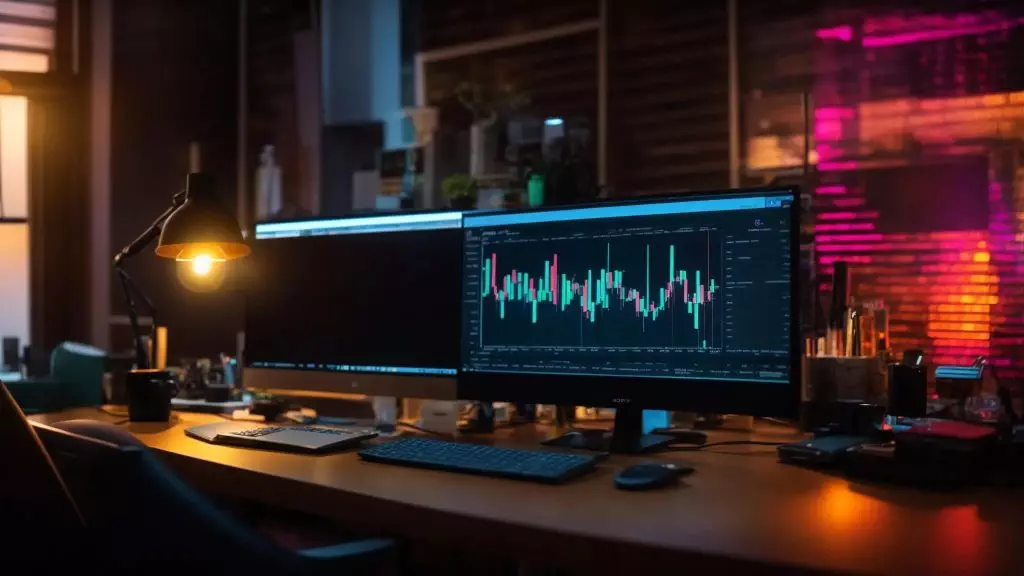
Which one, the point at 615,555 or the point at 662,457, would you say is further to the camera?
the point at 662,457

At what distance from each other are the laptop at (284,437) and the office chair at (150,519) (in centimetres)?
56

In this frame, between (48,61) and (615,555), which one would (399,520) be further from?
(48,61)

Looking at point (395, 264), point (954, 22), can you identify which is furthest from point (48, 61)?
point (954, 22)

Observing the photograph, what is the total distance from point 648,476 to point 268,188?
7.01 feet

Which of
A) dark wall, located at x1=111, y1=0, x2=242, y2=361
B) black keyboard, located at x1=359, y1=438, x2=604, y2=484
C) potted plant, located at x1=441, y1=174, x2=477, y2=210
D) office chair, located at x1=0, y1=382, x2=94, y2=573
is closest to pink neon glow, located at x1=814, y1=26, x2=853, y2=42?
potted plant, located at x1=441, y1=174, x2=477, y2=210

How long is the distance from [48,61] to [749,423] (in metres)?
2.84

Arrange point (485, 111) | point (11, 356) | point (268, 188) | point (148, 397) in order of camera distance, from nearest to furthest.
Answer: point (148, 397) → point (485, 111) → point (268, 188) → point (11, 356)

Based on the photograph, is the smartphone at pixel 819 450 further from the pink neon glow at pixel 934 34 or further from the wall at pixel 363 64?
the wall at pixel 363 64

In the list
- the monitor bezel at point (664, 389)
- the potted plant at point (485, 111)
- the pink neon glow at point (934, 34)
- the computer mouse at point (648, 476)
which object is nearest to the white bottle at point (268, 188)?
the potted plant at point (485, 111)

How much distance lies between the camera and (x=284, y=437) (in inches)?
63.4

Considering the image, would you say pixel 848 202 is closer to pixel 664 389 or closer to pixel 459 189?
pixel 664 389

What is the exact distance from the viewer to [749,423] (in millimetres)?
1837

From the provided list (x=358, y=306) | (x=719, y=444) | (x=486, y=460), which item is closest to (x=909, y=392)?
(x=719, y=444)

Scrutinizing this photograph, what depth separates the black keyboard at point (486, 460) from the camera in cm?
127
